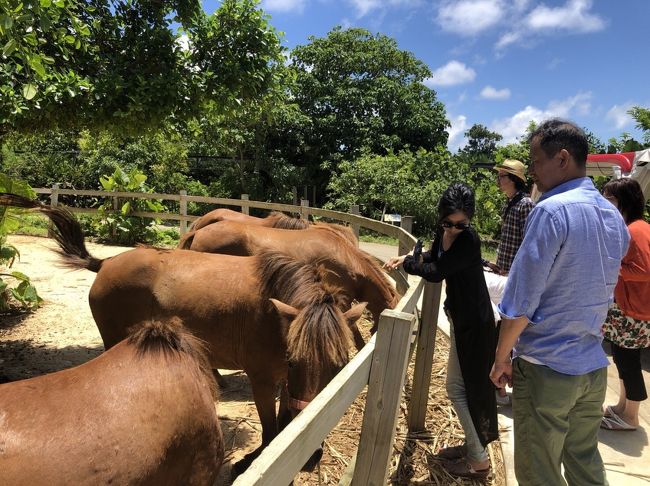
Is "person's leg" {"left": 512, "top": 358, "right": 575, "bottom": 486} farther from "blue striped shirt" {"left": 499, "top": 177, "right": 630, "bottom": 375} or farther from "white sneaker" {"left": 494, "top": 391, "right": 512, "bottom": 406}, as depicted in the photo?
"white sneaker" {"left": 494, "top": 391, "right": 512, "bottom": 406}

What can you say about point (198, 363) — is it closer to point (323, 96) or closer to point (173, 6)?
point (173, 6)

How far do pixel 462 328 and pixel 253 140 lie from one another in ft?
59.0

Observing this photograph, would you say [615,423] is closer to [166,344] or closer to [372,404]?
[372,404]

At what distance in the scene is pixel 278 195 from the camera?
19641 millimetres

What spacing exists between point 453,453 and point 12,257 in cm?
602

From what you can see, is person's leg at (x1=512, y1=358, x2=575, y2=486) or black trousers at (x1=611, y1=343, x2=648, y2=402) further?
black trousers at (x1=611, y1=343, x2=648, y2=402)

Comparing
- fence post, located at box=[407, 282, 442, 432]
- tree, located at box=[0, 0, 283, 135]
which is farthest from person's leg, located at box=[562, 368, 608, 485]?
tree, located at box=[0, 0, 283, 135]

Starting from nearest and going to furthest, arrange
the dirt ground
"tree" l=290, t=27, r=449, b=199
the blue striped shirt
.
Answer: the blue striped shirt, the dirt ground, "tree" l=290, t=27, r=449, b=199

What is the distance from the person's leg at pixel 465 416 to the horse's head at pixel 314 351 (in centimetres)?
83

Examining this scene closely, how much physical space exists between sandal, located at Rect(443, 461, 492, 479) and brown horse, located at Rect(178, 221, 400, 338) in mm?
1683

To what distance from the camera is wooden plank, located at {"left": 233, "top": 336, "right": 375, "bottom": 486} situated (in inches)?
41.0

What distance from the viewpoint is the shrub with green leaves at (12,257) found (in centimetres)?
509

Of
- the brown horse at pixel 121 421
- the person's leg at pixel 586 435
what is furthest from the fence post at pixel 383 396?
the person's leg at pixel 586 435

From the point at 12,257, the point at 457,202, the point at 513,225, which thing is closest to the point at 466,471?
the point at 457,202
